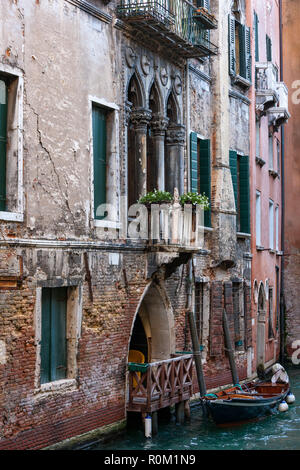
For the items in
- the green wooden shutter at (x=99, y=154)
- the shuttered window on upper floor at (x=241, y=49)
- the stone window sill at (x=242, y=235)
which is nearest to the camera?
the green wooden shutter at (x=99, y=154)

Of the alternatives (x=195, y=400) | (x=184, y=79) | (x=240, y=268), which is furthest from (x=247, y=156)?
(x=195, y=400)

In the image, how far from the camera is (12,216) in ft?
34.4

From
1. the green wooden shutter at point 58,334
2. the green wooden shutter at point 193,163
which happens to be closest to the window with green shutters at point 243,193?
the green wooden shutter at point 193,163

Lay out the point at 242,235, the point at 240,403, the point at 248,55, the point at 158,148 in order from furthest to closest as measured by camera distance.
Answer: the point at 248,55
the point at 242,235
the point at 158,148
the point at 240,403

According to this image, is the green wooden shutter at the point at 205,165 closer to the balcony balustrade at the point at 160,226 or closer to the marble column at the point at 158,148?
the marble column at the point at 158,148

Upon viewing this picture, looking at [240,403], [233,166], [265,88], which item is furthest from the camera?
[265,88]

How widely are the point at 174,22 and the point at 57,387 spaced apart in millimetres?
7164

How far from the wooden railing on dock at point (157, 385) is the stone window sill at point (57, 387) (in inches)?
68.3

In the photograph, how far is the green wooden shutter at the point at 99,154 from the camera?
1280 centimetres

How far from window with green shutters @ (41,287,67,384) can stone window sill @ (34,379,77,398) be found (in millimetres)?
110

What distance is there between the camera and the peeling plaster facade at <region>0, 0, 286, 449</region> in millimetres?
10641

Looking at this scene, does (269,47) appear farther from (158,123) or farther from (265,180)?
(158,123)

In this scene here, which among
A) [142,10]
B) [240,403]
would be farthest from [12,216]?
[240,403]

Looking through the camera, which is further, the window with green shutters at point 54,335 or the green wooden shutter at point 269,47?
the green wooden shutter at point 269,47
